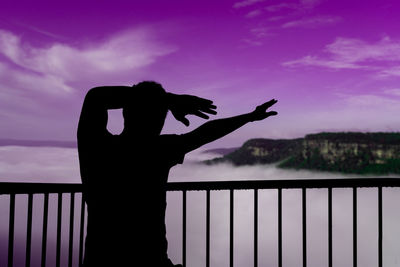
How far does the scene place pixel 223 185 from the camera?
122 inches

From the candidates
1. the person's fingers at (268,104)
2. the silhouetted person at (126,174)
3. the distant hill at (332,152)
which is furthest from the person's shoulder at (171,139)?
the distant hill at (332,152)

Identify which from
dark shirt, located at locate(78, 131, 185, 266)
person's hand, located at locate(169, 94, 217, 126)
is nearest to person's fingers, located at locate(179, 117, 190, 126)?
person's hand, located at locate(169, 94, 217, 126)

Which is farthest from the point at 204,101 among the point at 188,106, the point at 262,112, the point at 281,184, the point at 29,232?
the point at 29,232

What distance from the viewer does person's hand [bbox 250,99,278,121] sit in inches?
78.5

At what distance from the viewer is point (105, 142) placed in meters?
1.55

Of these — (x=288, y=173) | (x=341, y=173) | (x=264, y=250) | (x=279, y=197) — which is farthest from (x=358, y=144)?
(x=279, y=197)

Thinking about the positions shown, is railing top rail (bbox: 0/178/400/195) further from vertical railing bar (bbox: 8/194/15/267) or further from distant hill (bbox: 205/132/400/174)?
distant hill (bbox: 205/132/400/174)

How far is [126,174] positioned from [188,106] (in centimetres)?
50

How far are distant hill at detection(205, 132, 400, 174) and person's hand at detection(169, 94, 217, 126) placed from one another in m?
107

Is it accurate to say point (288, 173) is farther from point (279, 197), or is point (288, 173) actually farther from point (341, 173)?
point (279, 197)

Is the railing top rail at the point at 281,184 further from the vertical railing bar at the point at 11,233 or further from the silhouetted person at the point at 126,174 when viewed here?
the silhouetted person at the point at 126,174

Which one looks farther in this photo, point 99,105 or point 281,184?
point 281,184

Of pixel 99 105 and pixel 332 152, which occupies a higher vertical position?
pixel 99 105

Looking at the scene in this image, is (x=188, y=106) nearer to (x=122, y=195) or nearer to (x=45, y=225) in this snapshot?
(x=122, y=195)
